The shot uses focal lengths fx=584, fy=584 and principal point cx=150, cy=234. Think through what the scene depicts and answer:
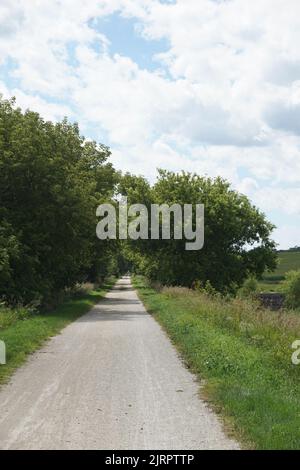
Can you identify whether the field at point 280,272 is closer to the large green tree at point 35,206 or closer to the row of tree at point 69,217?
the row of tree at point 69,217

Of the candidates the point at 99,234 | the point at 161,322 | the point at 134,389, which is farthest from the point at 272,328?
the point at 99,234

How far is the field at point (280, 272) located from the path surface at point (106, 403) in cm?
11027

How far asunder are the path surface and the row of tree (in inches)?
468

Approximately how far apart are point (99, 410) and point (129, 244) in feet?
135

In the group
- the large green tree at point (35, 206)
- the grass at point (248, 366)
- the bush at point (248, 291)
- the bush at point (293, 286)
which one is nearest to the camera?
the grass at point (248, 366)

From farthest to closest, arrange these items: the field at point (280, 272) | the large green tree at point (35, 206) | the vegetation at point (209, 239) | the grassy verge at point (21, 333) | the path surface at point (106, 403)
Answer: the field at point (280, 272)
the vegetation at point (209, 239)
the large green tree at point (35, 206)
the grassy verge at point (21, 333)
the path surface at point (106, 403)

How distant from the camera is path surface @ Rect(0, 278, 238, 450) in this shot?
7.14 meters

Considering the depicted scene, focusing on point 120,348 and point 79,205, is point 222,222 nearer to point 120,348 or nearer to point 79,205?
point 79,205

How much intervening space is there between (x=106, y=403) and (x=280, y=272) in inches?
5957

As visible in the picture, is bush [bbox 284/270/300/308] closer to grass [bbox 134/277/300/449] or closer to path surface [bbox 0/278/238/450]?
grass [bbox 134/277/300/449]

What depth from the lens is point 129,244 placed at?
49688 mm

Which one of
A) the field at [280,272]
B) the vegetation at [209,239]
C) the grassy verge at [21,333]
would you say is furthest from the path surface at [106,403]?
the field at [280,272]

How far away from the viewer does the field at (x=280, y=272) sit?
431 feet

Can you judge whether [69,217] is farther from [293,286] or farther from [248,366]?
[293,286]
